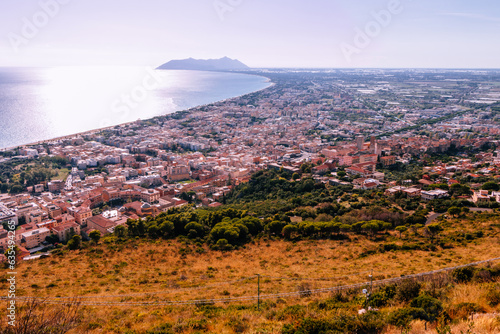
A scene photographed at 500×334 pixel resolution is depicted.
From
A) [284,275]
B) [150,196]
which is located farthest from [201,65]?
[284,275]

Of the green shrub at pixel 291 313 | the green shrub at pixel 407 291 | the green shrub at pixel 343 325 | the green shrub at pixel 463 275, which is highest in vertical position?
the green shrub at pixel 343 325

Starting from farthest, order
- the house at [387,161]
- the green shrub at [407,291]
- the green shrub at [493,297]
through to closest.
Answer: the house at [387,161] < the green shrub at [407,291] < the green shrub at [493,297]

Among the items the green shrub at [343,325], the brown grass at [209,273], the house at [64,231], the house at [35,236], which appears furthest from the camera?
the house at [64,231]

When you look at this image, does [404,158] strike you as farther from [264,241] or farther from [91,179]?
[91,179]

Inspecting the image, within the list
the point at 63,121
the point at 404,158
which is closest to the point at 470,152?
the point at 404,158

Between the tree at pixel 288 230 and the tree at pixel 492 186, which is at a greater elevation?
the tree at pixel 492 186

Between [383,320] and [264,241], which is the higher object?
[383,320]

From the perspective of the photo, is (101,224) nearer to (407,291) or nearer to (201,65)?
(407,291)

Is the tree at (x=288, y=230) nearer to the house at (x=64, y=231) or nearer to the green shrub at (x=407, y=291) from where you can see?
the green shrub at (x=407, y=291)

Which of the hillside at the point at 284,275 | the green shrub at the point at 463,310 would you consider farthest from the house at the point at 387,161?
the green shrub at the point at 463,310

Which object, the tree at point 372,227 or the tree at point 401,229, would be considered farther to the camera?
the tree at point 372,227

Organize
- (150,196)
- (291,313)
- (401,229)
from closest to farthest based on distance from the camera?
(291,313) → (401,229) → (150,196)
